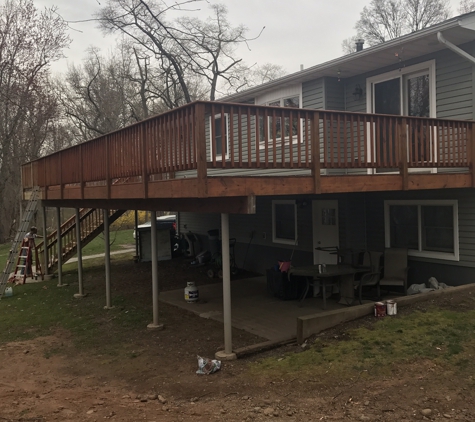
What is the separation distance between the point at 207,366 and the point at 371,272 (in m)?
4.41

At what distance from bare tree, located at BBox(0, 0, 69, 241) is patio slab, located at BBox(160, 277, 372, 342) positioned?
1859 cm

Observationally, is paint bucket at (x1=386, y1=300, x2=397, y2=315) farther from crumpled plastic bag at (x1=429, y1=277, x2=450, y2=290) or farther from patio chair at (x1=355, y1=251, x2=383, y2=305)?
crumpled plastic bag at (x1=429, y1=277, x2=450, y2=290)

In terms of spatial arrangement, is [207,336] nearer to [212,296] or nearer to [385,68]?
[212,296]

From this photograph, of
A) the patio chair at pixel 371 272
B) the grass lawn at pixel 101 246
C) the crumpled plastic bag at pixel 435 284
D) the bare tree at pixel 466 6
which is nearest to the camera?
the crumpled plastic bag at pixel 435 284

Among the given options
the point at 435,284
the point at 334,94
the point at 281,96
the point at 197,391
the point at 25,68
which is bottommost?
the point at 197,391

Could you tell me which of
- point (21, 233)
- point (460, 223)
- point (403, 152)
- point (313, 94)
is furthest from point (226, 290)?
A: point (21, 233)

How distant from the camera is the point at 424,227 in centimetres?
935

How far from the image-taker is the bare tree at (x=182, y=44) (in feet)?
72.8

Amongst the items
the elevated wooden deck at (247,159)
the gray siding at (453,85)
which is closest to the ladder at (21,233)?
the elevated wooden deck at (247,159)

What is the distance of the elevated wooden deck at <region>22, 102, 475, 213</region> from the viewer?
5.62 meters

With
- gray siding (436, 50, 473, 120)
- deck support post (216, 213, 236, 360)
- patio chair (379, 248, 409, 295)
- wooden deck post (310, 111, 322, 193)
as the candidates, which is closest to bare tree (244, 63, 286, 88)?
gray siding (436, 50, 473, 120)

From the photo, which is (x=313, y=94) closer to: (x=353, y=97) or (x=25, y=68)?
(x=353, y=97)

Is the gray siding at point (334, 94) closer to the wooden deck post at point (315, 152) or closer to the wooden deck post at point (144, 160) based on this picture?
the wooden deck post at point (315, 152)

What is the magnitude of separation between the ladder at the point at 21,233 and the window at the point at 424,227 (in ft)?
29.3
